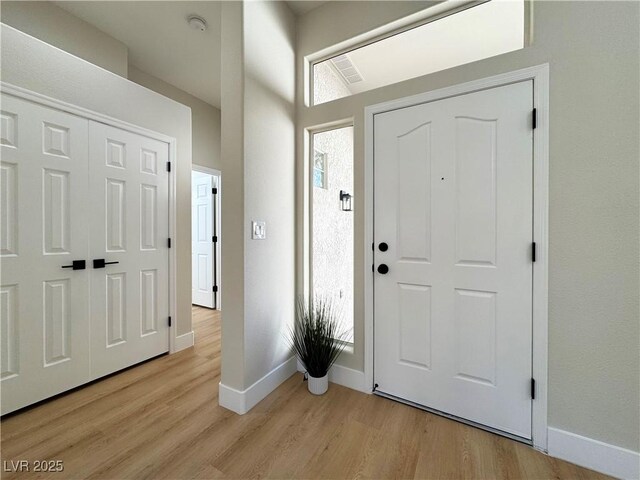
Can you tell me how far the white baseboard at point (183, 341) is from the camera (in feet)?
8.89

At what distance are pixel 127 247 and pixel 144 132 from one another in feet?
3.34

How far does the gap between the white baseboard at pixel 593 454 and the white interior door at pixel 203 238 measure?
3994 millimetres

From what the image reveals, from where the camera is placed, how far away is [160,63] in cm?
312

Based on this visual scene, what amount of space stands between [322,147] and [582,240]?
6.26 ft

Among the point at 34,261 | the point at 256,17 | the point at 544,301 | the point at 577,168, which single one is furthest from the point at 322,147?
the point at 34,261

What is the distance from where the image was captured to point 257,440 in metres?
1.54

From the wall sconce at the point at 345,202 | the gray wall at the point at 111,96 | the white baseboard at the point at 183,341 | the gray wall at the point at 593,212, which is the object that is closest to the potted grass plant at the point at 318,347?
the wall sconce at the point at 345,202

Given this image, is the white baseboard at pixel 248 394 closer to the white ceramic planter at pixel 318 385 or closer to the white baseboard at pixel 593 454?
the white ceramic planter at pixel 318 385

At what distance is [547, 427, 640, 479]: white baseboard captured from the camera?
1.30 m

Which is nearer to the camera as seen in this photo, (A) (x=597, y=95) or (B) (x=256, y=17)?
(A) (x=597, y=95)

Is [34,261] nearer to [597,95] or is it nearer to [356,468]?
[356,468]

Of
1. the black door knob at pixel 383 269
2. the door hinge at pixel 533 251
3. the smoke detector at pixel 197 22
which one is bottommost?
the black door knob at pixel 383 269

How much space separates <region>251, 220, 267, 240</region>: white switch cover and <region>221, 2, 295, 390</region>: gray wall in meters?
0.03

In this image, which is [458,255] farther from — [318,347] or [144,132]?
[144,132]
